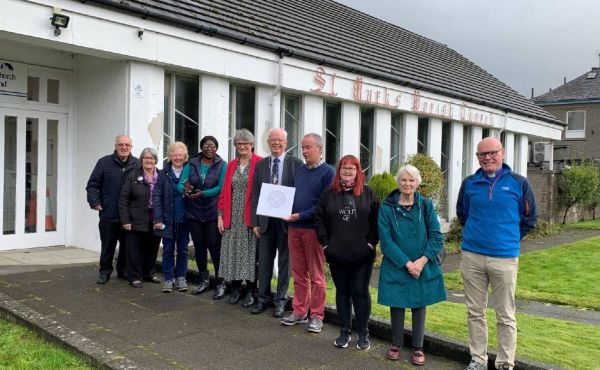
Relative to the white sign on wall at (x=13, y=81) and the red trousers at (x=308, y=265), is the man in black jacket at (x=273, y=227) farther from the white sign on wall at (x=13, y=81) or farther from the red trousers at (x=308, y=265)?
the white sign on wall at (x=13, y=81)

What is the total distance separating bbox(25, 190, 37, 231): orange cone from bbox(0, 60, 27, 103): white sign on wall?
1.51 meters

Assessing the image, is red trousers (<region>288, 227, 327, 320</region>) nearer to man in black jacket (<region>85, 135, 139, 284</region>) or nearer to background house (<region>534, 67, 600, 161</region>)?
man in black jacket (<region>85, 135, 139, 284</region>)

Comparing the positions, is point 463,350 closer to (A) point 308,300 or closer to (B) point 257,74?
(A) point 308,300

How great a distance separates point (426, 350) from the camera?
16.3ft

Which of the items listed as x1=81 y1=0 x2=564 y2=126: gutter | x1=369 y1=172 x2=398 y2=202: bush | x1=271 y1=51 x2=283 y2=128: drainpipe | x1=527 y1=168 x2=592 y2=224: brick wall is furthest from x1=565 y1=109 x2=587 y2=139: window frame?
x1=271 y1=51 x2=283 y2=128: drainpipe

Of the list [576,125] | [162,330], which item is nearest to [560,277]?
[162,330]

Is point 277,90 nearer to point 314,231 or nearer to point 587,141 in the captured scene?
point 314,231

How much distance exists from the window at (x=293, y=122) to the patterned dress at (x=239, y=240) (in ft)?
16.5

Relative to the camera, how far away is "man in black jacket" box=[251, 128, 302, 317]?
18.7 feet

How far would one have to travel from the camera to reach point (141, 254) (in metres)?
7.02

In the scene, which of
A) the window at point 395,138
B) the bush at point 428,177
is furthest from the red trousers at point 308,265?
the window at point 395,138

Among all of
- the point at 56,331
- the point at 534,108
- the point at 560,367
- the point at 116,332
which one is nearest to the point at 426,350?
the point at 560,367

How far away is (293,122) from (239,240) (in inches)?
214

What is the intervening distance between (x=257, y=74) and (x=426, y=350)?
631cm
